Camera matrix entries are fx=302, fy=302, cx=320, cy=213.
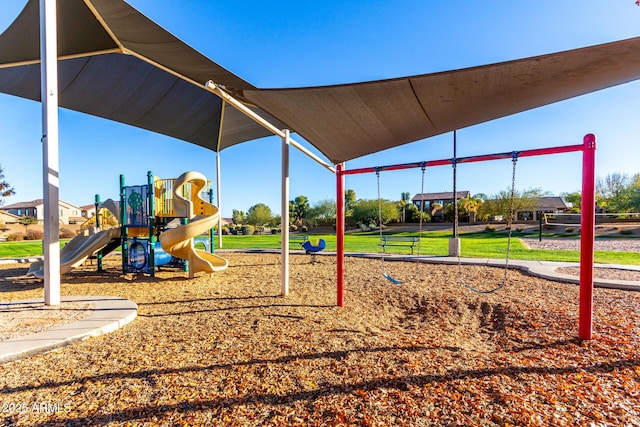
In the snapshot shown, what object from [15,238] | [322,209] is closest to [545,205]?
[322,209]

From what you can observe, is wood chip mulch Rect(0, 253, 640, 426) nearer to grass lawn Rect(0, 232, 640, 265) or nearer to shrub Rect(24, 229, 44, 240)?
grass lawn Rect(0, 232, 640, 265)

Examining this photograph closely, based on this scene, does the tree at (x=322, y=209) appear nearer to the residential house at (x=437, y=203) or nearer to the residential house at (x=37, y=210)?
the residential house at (x=437, y=203)

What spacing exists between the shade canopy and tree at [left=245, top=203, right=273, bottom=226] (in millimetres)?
37598

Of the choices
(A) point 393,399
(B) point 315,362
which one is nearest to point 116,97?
(B) point 315,362

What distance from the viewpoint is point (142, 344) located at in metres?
3.12

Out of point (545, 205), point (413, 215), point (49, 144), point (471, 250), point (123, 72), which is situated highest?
point (123, 72)

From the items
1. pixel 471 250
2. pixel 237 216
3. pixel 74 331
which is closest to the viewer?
pixel 74 331

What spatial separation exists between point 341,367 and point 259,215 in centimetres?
4658

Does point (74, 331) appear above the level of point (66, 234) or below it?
above

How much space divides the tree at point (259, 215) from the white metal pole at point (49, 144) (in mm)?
43585

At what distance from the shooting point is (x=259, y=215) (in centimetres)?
4812

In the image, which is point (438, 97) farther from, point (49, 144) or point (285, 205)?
point (49, 144)

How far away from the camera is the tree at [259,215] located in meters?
47.9

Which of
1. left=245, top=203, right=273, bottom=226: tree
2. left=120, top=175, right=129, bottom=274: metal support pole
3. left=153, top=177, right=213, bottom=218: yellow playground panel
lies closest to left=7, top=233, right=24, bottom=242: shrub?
left=120, top=175, right=129, bottom=274: metal support pole
